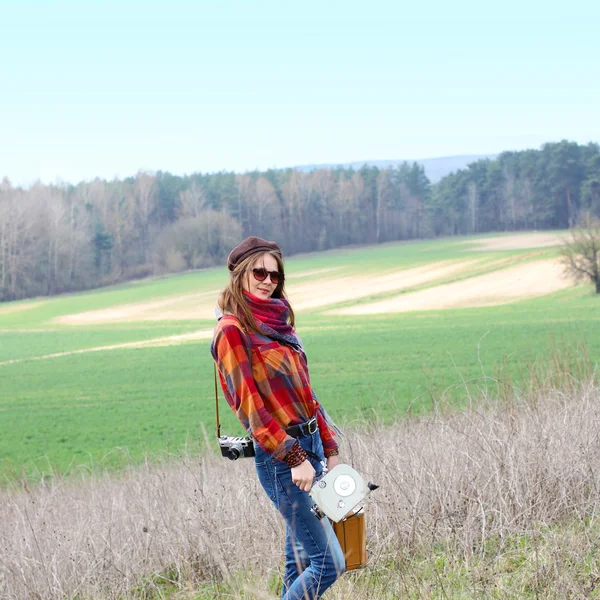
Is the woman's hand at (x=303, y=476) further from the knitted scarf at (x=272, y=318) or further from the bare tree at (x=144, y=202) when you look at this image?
the bare tree at (x=144, y=202)

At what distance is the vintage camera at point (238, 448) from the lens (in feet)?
10.6

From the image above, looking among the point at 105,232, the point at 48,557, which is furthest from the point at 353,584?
the point at 105,232

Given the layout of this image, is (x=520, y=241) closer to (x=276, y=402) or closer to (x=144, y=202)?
(x=144, y=202)

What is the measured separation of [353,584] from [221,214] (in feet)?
220

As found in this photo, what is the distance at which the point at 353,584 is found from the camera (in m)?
3.78

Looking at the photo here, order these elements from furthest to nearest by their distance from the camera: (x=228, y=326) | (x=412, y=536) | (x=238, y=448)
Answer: (x=412, y=536), (x=238, y=448), (x=228, y=326)

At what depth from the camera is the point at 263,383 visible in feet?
10.4

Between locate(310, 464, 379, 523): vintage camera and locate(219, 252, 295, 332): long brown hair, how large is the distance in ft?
2.08

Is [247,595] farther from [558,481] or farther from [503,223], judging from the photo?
[503,223]

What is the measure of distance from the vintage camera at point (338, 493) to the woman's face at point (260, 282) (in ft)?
2.49

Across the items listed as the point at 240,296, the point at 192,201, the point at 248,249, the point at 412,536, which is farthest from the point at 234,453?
the point at 192,201

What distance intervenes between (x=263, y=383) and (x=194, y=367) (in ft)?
86.2

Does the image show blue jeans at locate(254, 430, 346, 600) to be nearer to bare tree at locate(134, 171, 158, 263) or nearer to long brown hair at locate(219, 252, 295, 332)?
long brown hair at locate(219, 252, 295, 332)

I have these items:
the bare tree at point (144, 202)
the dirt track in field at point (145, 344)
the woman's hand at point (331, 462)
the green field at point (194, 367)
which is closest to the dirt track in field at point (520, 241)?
the green field at point (194, 367)
